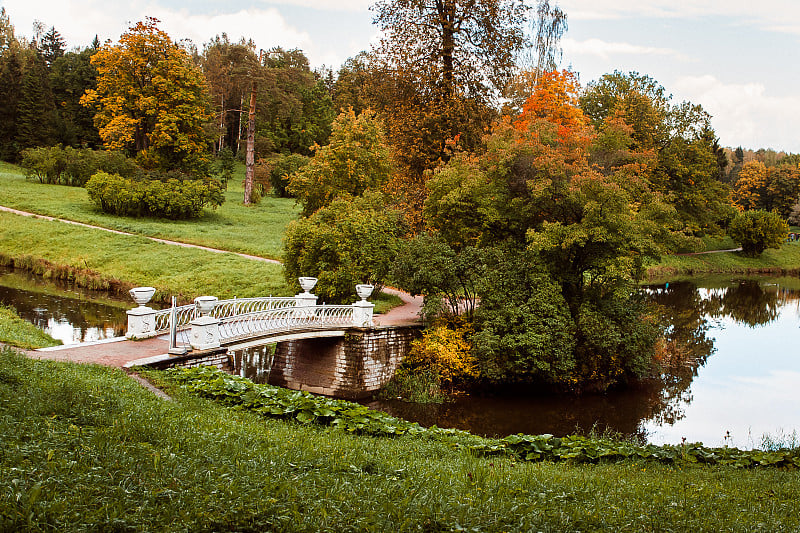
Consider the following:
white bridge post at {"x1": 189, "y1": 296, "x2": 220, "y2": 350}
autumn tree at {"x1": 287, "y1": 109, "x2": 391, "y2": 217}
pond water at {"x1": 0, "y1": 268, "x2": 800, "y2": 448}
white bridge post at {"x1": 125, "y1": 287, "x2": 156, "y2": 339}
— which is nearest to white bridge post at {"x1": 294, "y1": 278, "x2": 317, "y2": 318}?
pond water at {"x1": 0, "y1": 268, "x2": 800, "y2": 448}

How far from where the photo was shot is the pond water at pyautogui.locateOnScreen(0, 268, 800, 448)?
51.1 ft

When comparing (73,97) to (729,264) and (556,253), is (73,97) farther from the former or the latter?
(729,264)

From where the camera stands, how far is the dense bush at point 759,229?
57.1 metres

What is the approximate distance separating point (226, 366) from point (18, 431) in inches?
330

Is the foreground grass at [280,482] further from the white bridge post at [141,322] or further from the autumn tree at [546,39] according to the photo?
the autumn tree at [546,39]

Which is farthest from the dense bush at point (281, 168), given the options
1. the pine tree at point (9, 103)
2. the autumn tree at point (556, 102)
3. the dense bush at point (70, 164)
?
the pine tree at point (9, 103)

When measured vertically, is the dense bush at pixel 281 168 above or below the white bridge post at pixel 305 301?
above

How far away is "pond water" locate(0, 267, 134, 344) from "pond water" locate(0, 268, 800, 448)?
0.03 metres

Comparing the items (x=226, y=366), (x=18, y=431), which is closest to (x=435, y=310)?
(x=226, y=366)

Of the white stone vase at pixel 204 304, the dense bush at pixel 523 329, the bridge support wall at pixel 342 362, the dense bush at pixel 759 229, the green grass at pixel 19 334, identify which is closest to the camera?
the green grass at pixel 19 334

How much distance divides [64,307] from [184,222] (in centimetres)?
1544

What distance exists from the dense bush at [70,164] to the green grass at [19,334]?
25551mm

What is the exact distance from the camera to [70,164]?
44469mm

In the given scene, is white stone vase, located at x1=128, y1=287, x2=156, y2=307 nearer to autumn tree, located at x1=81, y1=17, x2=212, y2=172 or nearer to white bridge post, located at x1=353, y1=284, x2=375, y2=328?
white bridge post, located at x1=353, y1=284, x2=375, y2=328
